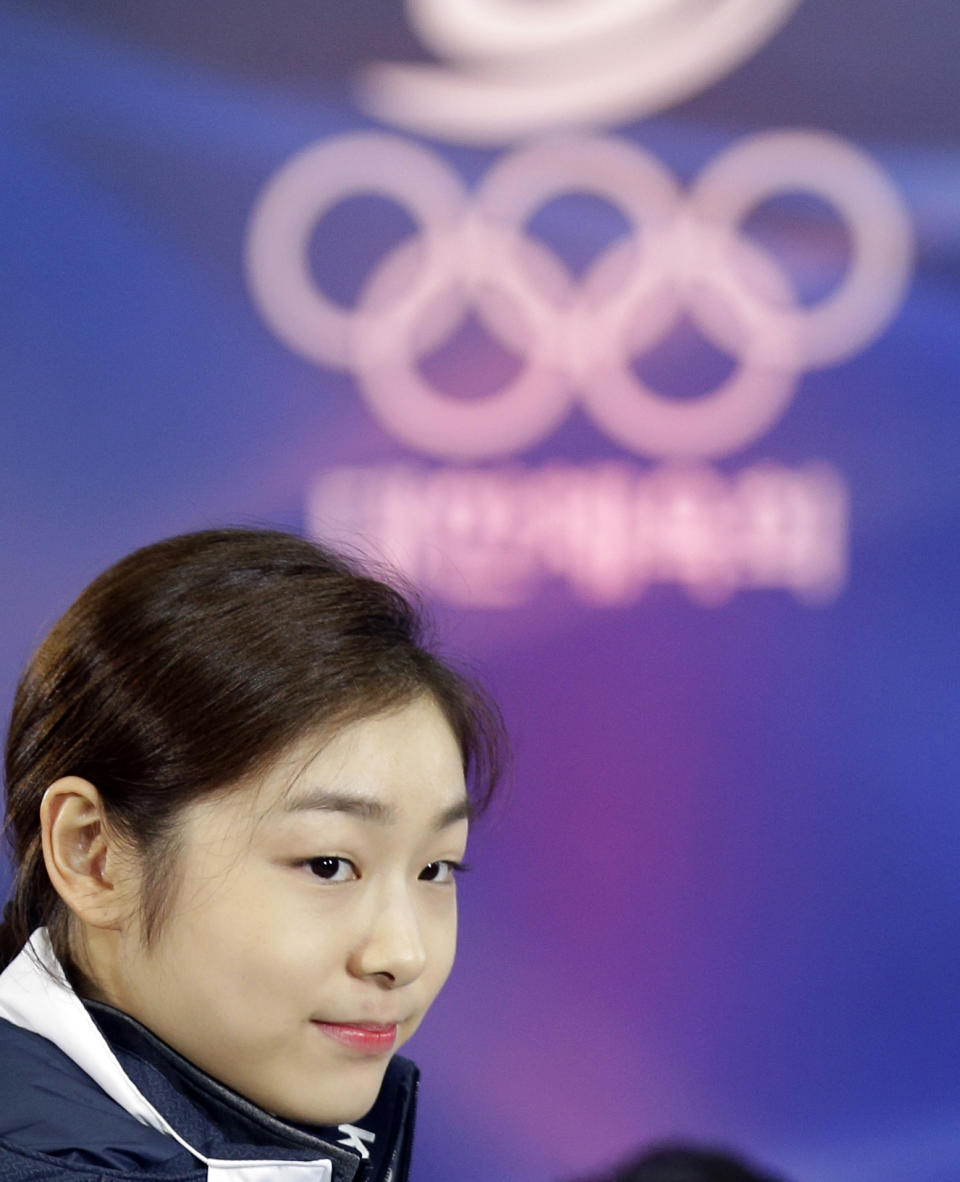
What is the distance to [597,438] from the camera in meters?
2.16

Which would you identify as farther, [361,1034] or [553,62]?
[553,62]

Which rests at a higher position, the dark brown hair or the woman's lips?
the dark brown hair

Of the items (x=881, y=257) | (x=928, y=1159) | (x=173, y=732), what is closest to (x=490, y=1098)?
(x=928, y=1159)

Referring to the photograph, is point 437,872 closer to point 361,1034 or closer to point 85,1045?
point 361,1034

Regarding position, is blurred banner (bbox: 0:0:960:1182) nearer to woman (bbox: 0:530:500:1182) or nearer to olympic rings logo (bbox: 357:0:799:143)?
olympic rings logo (bbox: 357:0:799:143)

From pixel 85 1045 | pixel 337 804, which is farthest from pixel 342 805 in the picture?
pixel 85 1045

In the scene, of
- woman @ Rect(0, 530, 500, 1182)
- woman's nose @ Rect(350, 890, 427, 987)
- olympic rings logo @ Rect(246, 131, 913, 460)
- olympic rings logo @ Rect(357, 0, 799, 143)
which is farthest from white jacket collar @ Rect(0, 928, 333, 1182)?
olympic rings logo @ Rect(357, 0, 799, 143)

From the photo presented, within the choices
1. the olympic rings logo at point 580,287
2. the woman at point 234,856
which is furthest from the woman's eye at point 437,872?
the olympic rings logo at point 580,287

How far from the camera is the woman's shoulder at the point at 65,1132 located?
1.03 m

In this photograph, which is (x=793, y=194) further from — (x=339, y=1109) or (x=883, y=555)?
(x=339, y=1109)

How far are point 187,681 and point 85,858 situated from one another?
175mm

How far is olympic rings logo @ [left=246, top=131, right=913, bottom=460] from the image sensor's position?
2.14 metres

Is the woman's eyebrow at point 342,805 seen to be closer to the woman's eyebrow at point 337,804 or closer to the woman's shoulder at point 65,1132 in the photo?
the woman's eyebrow at point 337,804

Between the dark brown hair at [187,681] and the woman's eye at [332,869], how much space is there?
0.09 metres
